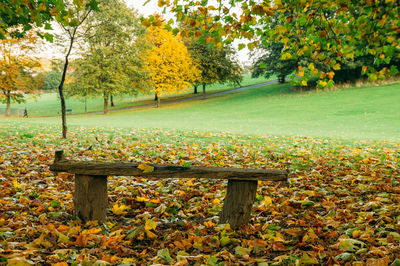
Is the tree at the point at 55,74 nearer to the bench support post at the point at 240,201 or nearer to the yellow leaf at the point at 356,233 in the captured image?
the bench support post at the point at 240,201

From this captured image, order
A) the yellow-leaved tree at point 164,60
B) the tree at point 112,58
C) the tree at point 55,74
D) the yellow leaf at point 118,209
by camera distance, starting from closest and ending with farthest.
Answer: the yellow leaf at point 118,209
the tree at point 55,74
the tree at point 112,58
the yellow-leaved tree at point 164,60

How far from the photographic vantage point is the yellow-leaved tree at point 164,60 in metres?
34.6

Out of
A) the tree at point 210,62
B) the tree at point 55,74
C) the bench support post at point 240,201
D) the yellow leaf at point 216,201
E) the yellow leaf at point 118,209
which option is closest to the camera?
the bench support post at point 240,201

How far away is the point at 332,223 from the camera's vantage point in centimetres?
339

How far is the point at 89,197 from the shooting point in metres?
3.43

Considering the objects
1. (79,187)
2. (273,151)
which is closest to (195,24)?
(79,187)

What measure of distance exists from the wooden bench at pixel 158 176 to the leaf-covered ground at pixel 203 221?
19 cm

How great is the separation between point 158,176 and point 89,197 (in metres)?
0.87

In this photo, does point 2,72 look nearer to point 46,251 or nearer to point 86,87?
point 86,87

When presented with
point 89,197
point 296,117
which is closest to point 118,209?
point 89,197

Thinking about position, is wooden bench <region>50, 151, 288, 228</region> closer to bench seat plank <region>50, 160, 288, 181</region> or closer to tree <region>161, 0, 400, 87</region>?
bench seat plank <region>50, 160, 288, 181</region>

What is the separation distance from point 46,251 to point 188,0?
437cm

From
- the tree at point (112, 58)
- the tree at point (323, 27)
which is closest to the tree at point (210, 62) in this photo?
the tree at point (112, 58)

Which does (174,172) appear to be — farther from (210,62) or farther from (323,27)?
(210,62)
